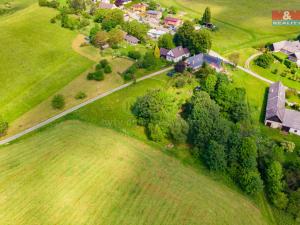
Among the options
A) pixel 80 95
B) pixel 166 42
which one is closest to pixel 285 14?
pixel 166 42

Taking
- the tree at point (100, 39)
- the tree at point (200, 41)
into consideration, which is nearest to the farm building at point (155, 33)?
the tree at point (200, 41)

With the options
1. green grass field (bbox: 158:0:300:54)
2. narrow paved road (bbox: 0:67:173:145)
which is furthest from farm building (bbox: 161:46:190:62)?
green grass field (bbox: 158:0:300:54)

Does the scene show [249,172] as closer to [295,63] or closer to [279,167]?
[279,167]

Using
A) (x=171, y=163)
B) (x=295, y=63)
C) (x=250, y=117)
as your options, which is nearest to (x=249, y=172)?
(x=171, y=163)

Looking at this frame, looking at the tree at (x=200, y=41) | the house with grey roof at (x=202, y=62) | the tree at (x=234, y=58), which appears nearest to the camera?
the house with grey roof at (x=202, y=62)

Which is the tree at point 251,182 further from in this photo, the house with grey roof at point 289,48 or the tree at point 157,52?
the house with grey roof at point 289,48
